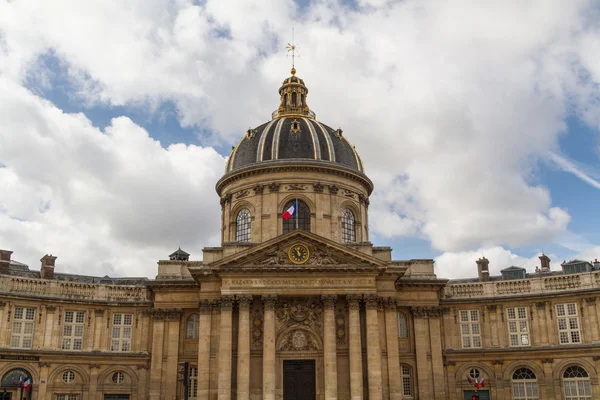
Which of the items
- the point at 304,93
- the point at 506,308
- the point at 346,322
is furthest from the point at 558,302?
the point at 304,93

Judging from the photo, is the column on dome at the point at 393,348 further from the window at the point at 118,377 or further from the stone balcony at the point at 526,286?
the window at the point at 118,377

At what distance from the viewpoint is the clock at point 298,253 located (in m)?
43.7

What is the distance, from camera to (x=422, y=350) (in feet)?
152

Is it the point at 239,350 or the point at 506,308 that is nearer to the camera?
the point at 239,350

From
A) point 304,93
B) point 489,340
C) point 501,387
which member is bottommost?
point 501,387

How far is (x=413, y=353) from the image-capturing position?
1837 inches

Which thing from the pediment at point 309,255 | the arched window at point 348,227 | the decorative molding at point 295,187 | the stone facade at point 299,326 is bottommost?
the stone facade at point 299,326

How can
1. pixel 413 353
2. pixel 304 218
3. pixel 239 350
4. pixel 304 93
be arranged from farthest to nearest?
pixel 304 93
pixel 304 218
pixel 413 353
pixel 239 350

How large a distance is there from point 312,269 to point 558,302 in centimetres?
1903

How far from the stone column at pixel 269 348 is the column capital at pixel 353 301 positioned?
5037 millimetres

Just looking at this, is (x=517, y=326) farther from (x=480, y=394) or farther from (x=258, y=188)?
(x=258, y=188)

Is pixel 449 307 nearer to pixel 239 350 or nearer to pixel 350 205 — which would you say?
pixel 350 205

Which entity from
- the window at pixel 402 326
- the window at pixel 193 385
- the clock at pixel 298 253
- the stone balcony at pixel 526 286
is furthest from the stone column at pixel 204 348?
the stone balcony at pixel 526 286

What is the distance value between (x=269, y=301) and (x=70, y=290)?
16.3 metres
